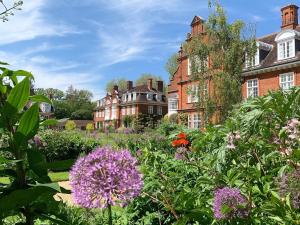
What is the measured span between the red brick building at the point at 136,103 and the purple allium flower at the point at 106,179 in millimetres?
61678

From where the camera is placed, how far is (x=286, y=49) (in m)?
28.6

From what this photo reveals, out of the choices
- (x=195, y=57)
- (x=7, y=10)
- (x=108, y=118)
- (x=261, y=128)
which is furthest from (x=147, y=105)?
(x=261, y=128)

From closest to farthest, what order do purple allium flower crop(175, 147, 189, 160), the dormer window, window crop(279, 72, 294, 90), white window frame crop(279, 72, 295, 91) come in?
1. purple allium flower crop(175, 147, 189, 160)
2. white window frame crop(279, 72, 295, 91)
3. window crop(279, 72, 294, 90)
4. the dormer window

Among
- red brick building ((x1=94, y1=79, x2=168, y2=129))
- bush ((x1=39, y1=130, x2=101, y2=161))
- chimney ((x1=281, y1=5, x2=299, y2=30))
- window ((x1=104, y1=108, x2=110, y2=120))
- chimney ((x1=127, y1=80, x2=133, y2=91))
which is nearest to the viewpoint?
bush ((x1=39, y1=130, x2=101, y2=161))

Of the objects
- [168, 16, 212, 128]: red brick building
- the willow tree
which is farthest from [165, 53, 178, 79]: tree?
the willow tree

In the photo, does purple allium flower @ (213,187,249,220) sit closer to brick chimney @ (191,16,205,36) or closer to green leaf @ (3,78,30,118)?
green leaf @ (3,78,30,118)

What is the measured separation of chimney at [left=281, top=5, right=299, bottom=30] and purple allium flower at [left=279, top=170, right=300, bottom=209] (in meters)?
30.5

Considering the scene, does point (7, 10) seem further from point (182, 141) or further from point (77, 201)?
point (77, 201)

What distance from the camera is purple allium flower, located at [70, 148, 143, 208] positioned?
1.41 meters

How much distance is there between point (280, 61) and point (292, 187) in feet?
94.7

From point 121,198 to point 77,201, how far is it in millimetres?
205

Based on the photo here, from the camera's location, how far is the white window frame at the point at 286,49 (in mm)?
28047

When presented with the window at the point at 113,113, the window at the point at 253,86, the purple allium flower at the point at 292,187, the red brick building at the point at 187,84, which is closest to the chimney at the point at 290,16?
the window at the point at 253,86

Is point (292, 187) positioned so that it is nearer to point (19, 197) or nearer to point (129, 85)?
point (19, 197)
